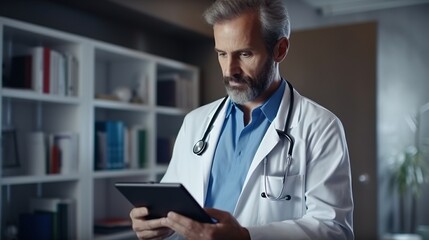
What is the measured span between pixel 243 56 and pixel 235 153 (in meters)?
0.24

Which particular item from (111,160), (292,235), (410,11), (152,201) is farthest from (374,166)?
(410,11)

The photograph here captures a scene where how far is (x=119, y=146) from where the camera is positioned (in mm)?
2178

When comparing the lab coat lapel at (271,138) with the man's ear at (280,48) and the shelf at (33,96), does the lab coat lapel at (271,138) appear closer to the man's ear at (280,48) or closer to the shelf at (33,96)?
the man's ear at (280,48)

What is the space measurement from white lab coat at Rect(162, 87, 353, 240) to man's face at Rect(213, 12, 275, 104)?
3.6 inches

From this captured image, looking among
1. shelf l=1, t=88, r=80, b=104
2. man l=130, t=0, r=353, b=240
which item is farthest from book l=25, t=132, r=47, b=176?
man l=130, t=0, r=353, b=240

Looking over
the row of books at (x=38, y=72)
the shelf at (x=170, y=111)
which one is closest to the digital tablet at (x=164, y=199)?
the row of books at (x=38, y=72)

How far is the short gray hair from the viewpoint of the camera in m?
1.07

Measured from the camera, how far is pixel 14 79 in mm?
1806

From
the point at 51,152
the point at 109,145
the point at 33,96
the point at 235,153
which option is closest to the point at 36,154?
the point at 51,152

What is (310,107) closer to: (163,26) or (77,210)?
(77,210)

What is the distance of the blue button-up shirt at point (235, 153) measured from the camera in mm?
1108

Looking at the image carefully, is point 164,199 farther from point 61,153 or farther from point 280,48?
point 61,153

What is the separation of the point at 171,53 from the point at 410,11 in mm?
2313

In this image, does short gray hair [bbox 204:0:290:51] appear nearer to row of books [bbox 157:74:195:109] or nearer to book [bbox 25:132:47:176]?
book [bbox 25:132:47:176]
